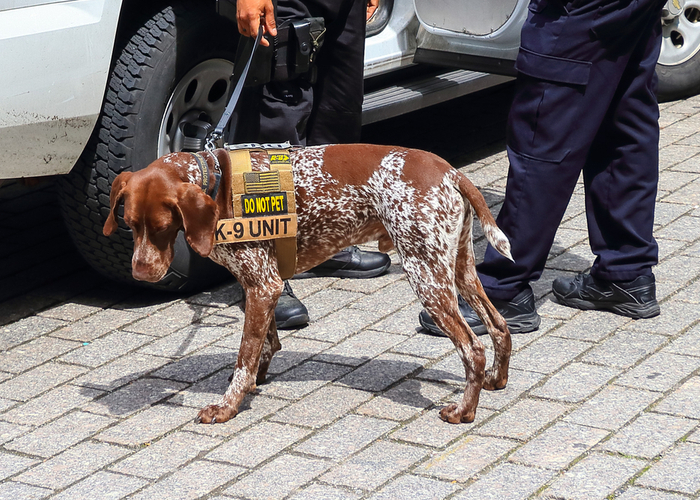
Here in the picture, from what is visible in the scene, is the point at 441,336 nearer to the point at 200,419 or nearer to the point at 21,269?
the point at 200,419

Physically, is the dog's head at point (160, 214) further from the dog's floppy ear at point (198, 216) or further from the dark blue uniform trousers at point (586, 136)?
the dark blue uniform trousers at point (586, 136)

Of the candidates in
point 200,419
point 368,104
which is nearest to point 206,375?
point 200,419

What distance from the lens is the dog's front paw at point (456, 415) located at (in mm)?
3467

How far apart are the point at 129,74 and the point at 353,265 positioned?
142 centimetres

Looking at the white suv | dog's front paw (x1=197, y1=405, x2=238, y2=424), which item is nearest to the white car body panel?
the white suv

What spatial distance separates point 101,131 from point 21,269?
114 cm

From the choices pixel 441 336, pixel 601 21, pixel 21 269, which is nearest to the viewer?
pixel 601 21

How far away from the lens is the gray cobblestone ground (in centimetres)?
315

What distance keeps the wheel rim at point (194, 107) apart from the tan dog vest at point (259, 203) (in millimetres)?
1158

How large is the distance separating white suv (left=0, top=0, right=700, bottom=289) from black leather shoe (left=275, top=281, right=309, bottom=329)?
531 mm

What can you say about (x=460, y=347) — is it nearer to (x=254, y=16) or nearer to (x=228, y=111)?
(x=228, y=111)

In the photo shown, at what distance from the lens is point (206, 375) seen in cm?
393

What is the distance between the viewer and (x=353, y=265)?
488 cm

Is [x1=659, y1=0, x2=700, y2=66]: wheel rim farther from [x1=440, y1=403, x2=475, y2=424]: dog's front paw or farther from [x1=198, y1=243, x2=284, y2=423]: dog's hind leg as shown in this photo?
[x1=198, y1=243, x2=284, y2=423]: dog's hind leg
